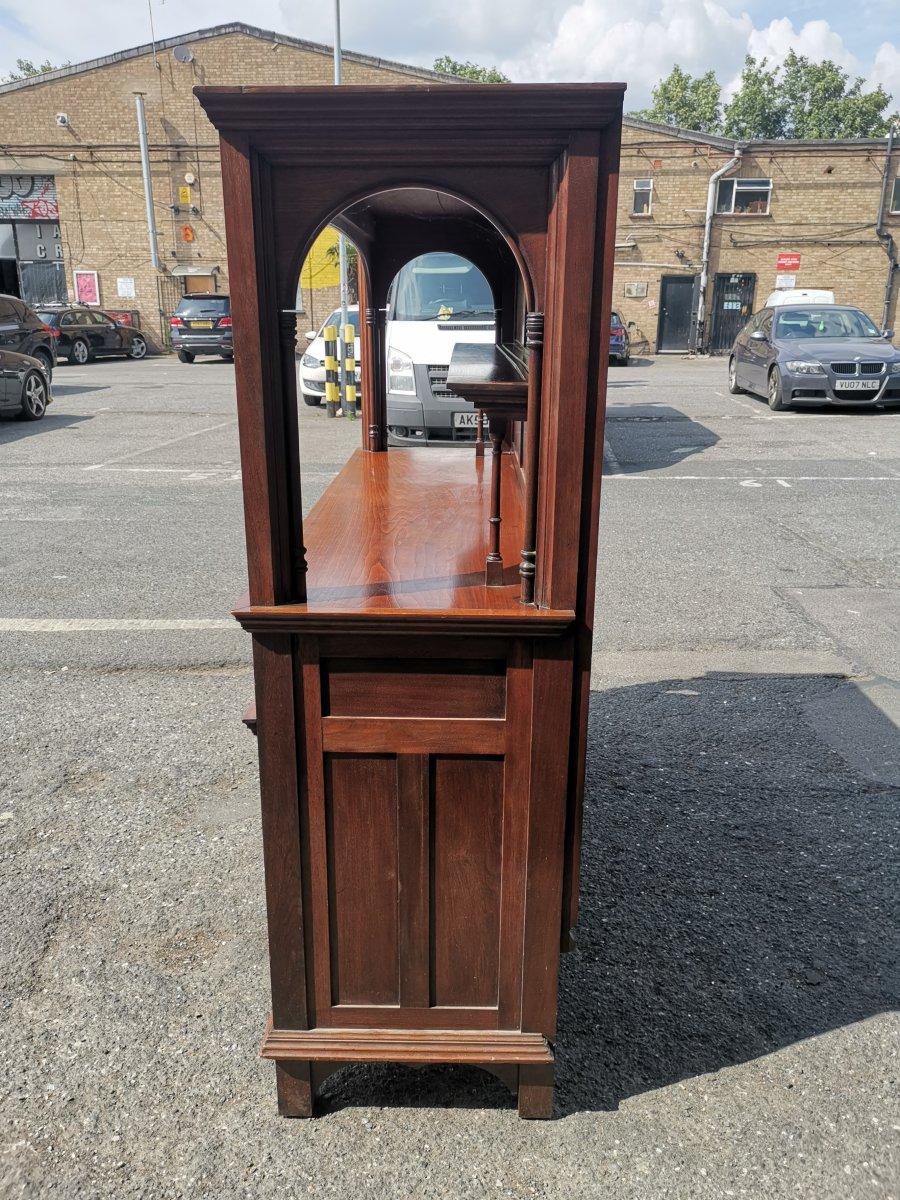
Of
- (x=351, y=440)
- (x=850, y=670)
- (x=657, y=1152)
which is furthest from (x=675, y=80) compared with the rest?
(x=657, y=1152)

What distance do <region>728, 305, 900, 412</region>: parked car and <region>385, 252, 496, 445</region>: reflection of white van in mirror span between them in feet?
18.5

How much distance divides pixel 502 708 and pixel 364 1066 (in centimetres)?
Answer: 103

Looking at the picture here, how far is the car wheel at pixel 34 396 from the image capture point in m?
13.7

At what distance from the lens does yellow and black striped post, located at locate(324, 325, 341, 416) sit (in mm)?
13898

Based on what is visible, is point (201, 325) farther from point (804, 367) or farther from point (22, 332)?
point (804, 367)

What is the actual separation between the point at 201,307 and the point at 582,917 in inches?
921

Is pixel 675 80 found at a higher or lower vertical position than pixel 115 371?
higher

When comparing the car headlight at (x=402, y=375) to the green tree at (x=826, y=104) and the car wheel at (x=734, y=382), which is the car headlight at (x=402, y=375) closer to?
the car wheel at (x=734, y=382)

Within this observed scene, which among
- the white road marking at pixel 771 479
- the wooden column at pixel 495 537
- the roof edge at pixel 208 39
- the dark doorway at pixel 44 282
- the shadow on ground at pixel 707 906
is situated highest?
the roof edge at pixel 208 39

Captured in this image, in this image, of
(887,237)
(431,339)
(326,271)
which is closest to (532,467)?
(431,339)

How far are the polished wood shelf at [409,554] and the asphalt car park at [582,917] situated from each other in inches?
46.3

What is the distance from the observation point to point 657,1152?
2119 mm

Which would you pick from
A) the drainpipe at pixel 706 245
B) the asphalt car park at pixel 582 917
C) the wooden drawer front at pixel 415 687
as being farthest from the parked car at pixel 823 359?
the drainpipe at pixel 706 245

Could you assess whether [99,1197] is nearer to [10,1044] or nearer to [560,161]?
[10,1044]
